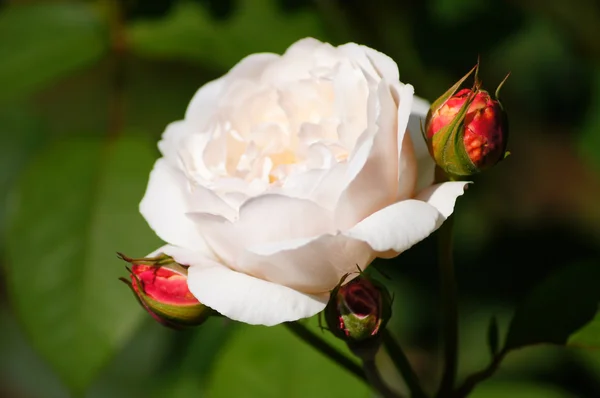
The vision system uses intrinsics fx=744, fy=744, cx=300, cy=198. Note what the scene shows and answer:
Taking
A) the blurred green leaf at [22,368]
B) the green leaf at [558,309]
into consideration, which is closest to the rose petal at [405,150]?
the green leaf at [558,309]

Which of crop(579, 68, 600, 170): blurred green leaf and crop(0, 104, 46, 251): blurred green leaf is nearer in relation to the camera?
crop(579, 68, 600, 170): blurred green leaf

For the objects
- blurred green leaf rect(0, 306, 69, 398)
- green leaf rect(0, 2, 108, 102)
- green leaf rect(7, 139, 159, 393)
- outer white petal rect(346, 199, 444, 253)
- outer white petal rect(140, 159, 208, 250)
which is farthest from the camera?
blurred green leaf rect(0, 306, 69, 398)

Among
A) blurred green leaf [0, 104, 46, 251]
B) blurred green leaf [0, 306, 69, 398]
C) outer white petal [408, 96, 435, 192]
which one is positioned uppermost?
outer white petal [408, 96, 435, 192]

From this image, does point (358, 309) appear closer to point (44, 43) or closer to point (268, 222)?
point (268, 222)

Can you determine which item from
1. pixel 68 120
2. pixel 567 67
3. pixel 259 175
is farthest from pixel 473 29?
pixel 68 120

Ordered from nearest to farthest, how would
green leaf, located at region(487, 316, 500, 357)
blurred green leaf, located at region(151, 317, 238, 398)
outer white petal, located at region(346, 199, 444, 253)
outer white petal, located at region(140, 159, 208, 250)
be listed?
outer white petal, located at region(346, 199, 444, 253)
outer white petal, located at region(140, 159, 208, 250)
green leaf, located at region(487, 316, 500, 357)
blurred green leaf, located at region(151, 317, 238, 398)

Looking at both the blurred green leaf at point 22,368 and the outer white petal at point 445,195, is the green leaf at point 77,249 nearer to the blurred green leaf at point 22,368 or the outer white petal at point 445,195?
the outer white petal at point 445,195

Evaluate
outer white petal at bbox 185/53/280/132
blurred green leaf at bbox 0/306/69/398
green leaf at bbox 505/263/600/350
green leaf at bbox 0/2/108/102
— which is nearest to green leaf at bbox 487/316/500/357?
green leaf at bbox 505/263/600/350

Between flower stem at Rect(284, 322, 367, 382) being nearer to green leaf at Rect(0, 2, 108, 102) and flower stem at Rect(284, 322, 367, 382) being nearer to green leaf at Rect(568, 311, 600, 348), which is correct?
green leaf at Rect(568, 311, 600, 348)
